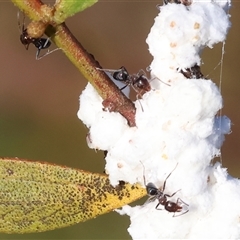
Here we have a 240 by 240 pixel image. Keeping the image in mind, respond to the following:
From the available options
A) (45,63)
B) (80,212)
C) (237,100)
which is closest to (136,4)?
(45,63)

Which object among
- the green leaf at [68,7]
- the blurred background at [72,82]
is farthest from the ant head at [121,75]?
the blurred background at [72,82]

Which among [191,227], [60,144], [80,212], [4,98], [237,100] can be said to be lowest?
[191,227]

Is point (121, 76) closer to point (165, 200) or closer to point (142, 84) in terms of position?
point (142, 84)

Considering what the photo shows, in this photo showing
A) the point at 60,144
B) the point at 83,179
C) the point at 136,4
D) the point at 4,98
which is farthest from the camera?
the point at 136,4

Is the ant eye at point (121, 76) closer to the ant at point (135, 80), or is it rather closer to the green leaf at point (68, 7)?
the ant at point (135, 80)

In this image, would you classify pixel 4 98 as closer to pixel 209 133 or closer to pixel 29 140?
pixel 29 140
